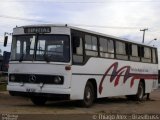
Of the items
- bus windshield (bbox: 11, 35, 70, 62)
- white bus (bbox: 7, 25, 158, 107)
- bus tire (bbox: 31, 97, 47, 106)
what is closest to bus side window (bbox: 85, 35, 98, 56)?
white bus (bbox: 7, 25, 158, 107)

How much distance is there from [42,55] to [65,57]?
2.99 ft

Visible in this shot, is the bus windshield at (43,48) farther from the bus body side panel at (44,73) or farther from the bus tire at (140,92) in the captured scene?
the bus tire at (140,92)

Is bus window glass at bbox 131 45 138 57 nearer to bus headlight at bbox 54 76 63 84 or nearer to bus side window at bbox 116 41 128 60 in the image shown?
bus side window at bbox 116 41 128 60

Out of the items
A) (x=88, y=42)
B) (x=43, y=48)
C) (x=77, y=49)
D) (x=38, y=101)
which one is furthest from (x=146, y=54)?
(x=43, y=48)

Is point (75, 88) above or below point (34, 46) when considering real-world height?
below

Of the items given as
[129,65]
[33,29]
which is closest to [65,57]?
[33,29]

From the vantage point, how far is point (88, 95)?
19.3 metres

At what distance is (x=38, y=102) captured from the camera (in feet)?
64.8

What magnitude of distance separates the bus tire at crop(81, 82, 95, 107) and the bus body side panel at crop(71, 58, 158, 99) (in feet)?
1.11

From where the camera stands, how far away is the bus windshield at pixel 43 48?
17766mm

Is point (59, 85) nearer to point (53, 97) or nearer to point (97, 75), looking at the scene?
point (53, 97)

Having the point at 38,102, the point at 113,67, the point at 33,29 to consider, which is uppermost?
the point at 33,29

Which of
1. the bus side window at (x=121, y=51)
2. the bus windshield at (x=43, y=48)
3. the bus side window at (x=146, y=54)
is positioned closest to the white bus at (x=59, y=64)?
the bus windshield at (x=43, y=48)
